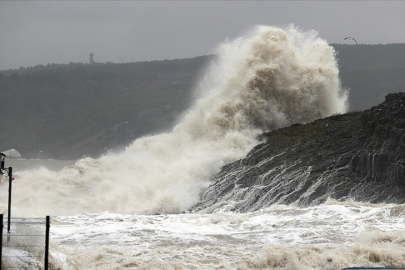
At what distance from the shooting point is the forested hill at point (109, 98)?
104 meters

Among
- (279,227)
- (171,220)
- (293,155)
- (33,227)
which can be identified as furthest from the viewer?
(293,155)

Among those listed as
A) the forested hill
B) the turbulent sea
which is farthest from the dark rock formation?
the forested hill

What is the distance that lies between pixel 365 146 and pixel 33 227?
49.3 ft

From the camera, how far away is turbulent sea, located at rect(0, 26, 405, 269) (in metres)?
17.6

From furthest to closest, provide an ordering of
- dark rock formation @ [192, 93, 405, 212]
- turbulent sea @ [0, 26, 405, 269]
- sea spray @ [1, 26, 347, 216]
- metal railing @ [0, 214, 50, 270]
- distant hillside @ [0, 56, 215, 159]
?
distant hillside @ [0, 56, 215, 159] < sea spray @ [1, 26, 347, 216] < dark rock formation @ [192, 93, 405, 212] < turbulent sea @ [0, 26, 405, 269] < metal railing @ [0, 214, 50, 270]

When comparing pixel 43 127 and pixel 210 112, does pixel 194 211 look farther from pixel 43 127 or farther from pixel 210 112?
pixel 43 127

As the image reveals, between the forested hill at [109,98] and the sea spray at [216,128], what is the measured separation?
5367 cm

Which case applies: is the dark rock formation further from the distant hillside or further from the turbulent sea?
the distant hillside

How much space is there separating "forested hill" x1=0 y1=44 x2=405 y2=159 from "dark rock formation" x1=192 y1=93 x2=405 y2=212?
64.0m

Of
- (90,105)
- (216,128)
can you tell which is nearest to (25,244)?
(216,128)

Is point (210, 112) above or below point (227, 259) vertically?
above

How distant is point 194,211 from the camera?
88.7 ft

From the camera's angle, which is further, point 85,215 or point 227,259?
point 85,215

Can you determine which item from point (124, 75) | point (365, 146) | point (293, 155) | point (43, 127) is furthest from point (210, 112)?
point (124, 75)
